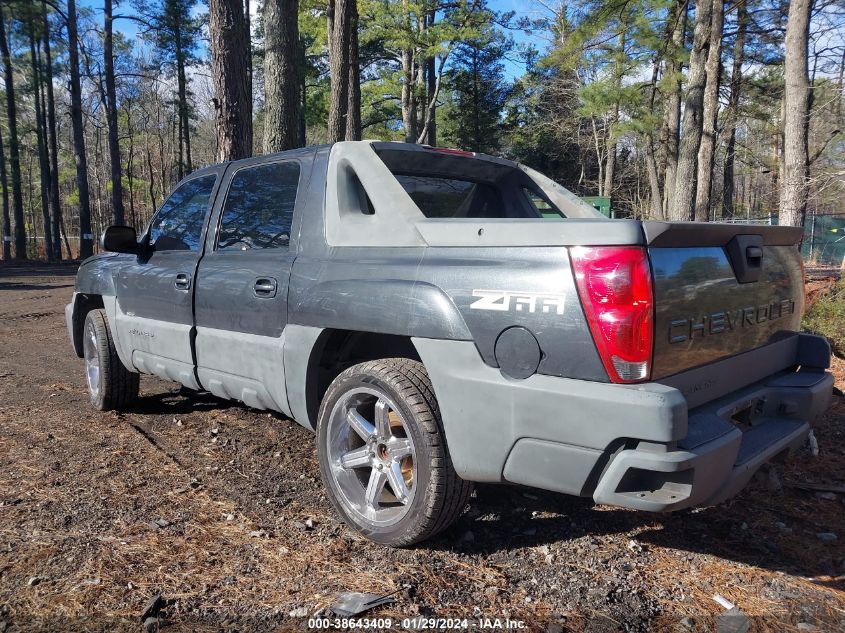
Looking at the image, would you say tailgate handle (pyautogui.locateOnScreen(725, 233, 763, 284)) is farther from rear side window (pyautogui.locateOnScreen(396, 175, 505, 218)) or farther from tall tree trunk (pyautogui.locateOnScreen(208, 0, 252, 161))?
tall tree trunk (pyautogui.locateOnScreen(208, 0, 252, 161))

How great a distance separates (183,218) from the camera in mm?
4586

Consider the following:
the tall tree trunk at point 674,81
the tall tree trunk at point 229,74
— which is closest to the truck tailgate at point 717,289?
the tall tree trunk at point 229,74

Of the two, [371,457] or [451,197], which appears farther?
[451,197]

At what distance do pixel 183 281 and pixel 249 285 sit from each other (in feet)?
2.57

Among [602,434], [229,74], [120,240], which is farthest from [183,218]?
[229,74]

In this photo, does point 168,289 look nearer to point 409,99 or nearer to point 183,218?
point 183,218

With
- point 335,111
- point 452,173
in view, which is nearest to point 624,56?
point 335,111

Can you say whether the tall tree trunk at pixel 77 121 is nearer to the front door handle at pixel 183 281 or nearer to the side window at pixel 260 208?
the front door handle at pixel 183 281

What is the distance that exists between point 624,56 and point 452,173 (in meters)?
14.9

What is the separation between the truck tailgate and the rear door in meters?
1.93

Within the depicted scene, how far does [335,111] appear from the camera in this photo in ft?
40.2

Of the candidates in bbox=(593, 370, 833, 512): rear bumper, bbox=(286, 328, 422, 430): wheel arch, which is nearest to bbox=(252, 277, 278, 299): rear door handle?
bbox=(286, 328, 422, 430): wheel arch

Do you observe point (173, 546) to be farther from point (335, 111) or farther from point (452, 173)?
point (335, 111)

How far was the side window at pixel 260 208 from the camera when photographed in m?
3.65
